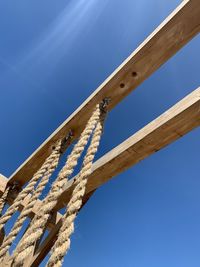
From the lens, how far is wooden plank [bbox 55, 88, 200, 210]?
134cm

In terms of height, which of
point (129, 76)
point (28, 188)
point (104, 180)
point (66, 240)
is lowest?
point (66, 240)

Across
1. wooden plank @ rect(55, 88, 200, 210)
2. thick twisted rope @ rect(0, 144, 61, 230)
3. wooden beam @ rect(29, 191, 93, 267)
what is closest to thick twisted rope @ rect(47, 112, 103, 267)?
wooden plank @ rect(55, 88, 200, 210)

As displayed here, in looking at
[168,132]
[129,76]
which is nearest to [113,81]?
[129,76]

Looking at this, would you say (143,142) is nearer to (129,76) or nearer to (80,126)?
(129,76)

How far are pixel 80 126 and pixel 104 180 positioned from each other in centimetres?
45

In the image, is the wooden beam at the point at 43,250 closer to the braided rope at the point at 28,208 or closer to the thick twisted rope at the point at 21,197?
the thick twisted rope at the point at 21,197

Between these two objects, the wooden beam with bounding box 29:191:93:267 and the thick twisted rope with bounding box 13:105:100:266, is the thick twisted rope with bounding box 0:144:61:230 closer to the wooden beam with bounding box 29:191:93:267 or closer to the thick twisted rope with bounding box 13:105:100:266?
the thick twisted rope with bounding box 13:105:100:266

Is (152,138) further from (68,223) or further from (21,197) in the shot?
(21,197)

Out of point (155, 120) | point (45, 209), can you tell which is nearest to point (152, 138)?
point (155, 120)

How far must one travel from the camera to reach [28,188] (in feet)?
5.46

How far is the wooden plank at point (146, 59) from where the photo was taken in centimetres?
132

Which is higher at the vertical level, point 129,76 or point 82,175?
point 129,76

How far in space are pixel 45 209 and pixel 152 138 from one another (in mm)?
727

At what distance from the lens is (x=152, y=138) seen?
151 cm
